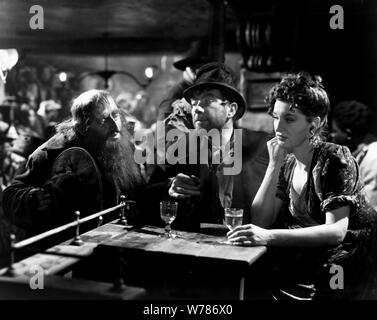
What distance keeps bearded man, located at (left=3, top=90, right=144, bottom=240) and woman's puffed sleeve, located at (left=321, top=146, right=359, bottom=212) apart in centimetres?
97

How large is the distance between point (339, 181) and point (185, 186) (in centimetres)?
81

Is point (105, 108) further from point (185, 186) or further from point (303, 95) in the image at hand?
point (303, 95)

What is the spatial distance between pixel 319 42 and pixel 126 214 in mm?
2076

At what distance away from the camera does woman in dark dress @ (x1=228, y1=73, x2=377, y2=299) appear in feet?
8.06

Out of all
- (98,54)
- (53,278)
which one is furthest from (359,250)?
(98,54)

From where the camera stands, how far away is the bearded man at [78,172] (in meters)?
2.47

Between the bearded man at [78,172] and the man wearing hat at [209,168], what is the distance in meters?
0.26

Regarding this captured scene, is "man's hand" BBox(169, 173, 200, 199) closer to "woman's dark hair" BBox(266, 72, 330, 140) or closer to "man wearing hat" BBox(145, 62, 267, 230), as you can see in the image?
"man wearing hat" BBox(145, 62, 267, 230)

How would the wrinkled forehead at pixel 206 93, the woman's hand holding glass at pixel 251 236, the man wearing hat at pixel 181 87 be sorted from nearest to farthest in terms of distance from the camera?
the woman's hand holding glass at pixel 251 236, the wrinkled forehead at pixel 206 93, the man wearing hat at pixel 181 87

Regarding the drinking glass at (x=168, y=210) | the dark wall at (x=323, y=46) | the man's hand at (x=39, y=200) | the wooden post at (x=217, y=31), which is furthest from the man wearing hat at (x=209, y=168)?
the dark wall at (x=323, y=46)

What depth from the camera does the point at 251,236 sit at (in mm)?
2418

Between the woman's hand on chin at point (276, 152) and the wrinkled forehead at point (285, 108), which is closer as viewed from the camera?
the wrinkled forehead at point (285, 108)

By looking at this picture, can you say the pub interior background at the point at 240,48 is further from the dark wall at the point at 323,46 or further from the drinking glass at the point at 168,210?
the drinking glass at the point at 168,210
